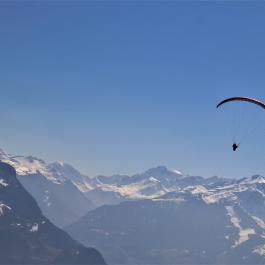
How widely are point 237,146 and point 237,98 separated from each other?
11751mm

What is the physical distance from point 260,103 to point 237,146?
1432 cm

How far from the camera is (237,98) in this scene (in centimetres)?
12912

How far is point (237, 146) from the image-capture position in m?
133

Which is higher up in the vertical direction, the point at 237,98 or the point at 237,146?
the point at 237,98

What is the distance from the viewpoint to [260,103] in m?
123

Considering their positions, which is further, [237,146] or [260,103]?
[237,146]

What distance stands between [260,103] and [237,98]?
7.58m
